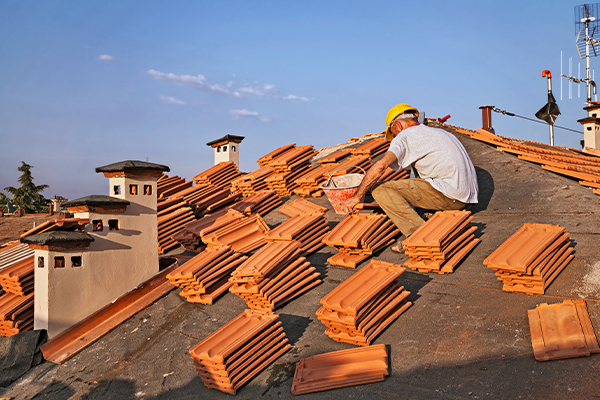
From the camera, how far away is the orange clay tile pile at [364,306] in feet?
13.4

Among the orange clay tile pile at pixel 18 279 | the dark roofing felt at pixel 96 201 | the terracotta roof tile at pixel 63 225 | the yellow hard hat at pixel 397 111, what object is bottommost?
the orange clay tile pile at pixel 18 279

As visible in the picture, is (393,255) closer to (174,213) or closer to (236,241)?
(236,241)

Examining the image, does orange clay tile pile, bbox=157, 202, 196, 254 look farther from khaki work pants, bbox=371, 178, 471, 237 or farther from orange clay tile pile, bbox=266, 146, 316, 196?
khaki work pants, bbox=371, 178, 471, 237

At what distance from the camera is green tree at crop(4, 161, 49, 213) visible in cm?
4544

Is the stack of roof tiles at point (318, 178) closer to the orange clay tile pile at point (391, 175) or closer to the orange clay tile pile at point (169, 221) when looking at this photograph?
the orange clay tile pile at point (391, 175)

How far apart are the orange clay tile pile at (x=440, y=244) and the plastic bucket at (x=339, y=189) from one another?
2310mm

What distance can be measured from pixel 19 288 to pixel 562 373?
24.4ft

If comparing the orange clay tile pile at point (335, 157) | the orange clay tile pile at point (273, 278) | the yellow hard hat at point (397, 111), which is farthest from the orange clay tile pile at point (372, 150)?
the orange clay tile pile at point (273, 278)

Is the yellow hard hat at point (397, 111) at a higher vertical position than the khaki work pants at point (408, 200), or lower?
higher

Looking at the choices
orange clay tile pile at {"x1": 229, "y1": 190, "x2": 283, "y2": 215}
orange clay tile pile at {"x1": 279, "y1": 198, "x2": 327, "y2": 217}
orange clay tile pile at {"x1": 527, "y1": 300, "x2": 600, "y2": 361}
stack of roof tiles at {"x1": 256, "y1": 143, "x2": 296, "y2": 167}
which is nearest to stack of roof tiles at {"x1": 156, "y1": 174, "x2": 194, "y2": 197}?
stack of roof tiles at {"x1": 256, "y1": 143, "x2": 296, "y2": 167}

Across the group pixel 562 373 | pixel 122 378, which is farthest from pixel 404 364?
pixel 122 378

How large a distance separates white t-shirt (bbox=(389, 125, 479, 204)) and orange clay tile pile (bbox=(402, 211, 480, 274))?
1.81ft

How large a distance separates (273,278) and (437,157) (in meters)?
2.85

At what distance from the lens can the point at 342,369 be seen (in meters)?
3.63
